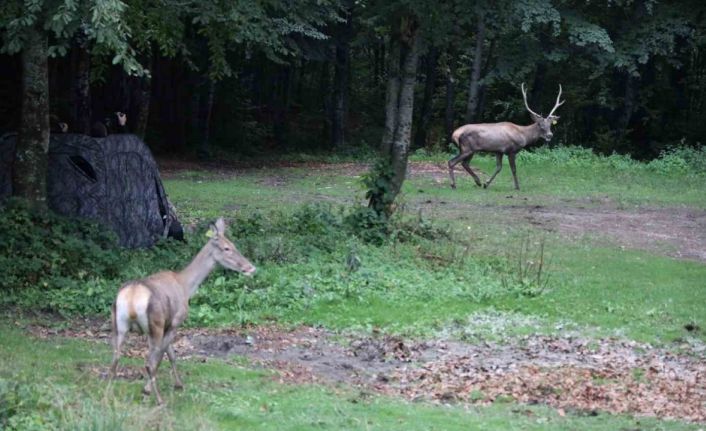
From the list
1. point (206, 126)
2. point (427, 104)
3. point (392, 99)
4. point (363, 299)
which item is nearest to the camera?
point (363, 299)

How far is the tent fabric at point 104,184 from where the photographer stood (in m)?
15.2

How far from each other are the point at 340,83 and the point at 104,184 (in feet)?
71.2

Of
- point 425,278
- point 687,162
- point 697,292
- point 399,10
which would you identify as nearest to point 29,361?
point 425,278

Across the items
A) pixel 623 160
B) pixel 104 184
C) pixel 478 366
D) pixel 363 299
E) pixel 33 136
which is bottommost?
pixel 478 366

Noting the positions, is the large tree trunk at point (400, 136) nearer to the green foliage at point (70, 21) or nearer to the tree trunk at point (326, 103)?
the green foliage at point (70, 21)

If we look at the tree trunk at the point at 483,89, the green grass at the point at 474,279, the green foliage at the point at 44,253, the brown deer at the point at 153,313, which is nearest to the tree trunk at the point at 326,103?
the tree trunk at the point at 483,89

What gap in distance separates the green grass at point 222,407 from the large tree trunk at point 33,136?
16.5ft

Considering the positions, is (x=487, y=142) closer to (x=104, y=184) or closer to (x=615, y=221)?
(x=615, y=221)

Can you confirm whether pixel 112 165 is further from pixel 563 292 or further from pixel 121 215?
pixel 563 292

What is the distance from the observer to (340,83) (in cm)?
3659

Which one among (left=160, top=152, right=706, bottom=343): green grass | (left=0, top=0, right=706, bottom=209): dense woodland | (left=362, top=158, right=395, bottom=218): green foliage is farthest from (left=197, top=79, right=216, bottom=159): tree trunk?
(left=362, top=158, right=395, bottom=218): green foliage

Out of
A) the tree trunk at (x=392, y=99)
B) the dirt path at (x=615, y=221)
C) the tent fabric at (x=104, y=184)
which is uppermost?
the tree trunk at (x=392, y=99)

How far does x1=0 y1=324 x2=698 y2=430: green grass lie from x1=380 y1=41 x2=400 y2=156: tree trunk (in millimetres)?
8431

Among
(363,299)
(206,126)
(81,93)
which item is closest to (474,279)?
(363,299)
